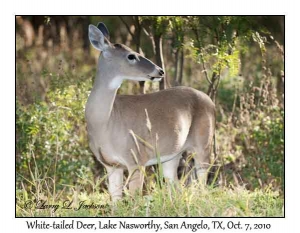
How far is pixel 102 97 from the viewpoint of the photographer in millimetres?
9062

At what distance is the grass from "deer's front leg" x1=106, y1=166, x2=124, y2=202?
12cm

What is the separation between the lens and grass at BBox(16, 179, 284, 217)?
27.5ft

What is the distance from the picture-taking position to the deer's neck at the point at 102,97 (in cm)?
903

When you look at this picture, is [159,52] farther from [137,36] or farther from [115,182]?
[115,182]

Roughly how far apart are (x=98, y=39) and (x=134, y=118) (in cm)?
103

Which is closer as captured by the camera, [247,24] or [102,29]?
[102,29]

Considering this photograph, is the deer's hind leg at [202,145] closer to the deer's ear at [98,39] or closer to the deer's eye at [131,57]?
the deer's eye at [131,57]

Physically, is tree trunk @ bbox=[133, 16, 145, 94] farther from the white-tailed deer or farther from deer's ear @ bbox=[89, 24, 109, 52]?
deer's ear @ bbox=[89, 24, 109, 52]

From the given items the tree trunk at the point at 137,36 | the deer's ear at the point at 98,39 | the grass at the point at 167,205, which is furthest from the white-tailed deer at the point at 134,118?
the tree trunk at the point at 137,36

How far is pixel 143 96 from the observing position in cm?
978

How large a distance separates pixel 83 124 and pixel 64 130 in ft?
2.11

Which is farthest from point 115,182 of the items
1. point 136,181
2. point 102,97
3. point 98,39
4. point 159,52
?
point 159,52

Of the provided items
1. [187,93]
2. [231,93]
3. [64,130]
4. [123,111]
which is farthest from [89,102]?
[231,93]
